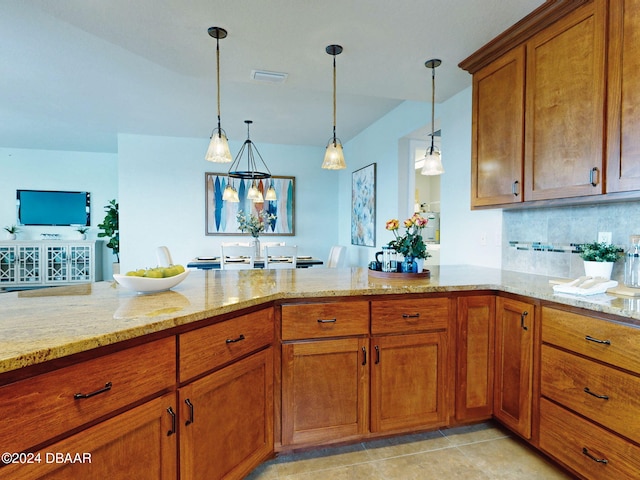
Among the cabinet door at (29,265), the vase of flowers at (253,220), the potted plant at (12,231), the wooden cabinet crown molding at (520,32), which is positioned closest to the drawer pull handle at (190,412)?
the wooden cabinet crown molding at (520,32)

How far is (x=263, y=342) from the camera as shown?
1680mm

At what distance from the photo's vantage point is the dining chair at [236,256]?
424 centimetres

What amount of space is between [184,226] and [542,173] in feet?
16.2

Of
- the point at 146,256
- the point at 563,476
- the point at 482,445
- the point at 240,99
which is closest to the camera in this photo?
the point at 563,476

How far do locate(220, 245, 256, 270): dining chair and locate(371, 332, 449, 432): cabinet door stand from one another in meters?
2.64

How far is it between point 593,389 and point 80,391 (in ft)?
6.06

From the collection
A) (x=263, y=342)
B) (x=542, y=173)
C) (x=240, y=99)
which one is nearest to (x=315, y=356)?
(x=263, y=342)

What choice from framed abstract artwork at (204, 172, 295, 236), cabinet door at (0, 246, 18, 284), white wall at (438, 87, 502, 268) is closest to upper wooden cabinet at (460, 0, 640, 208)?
white wall at (438, 87, 502, 268)

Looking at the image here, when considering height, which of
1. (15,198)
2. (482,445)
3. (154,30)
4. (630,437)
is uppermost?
(154,30)

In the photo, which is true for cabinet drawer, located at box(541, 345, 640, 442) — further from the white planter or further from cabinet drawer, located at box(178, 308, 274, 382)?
cabinet drawer, located at box(178, 308, 274, 382)

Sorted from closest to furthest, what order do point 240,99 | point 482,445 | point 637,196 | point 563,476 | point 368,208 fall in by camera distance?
point 637,196, point 563,476, point 482,445, point 240,99, point 368,208

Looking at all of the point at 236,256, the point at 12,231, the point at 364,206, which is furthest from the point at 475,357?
the point at 12,231

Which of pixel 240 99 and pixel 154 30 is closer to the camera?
pixel 154 30

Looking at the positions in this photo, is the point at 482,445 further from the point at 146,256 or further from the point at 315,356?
the point at 146,256
